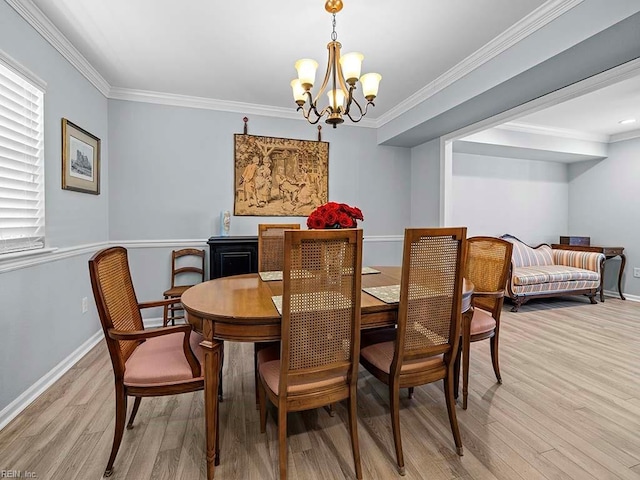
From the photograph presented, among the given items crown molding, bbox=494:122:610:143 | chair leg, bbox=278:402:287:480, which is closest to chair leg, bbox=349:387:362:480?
chair leg, bbox=278:402:287:480

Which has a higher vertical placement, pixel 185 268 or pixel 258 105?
pixel 258 105

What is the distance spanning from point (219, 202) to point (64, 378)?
2.11 metres

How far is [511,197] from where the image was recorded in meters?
5.32

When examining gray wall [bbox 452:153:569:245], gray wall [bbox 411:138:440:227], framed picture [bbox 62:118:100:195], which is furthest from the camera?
gray wall [bbox 452:153:569:245]

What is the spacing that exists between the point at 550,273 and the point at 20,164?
562 cm

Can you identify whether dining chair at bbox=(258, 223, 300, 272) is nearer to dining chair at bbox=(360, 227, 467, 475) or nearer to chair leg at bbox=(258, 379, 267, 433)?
chair leg at bbox=(258, 379, 267, 433)

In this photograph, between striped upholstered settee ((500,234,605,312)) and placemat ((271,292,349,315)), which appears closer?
placemat ((271,292,349,315))

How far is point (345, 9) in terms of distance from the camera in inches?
80.4

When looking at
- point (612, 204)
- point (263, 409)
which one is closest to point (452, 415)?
point (263, 409)

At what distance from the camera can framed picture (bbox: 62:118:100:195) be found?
2.46m

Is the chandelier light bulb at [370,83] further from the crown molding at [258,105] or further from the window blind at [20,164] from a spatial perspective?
the window blind at [20,164]

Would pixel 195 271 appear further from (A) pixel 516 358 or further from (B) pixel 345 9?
(A) pixel 516 358

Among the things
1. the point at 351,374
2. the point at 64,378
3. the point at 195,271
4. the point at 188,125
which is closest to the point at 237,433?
the point at 351,374

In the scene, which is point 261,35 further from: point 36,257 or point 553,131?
point 553,131
